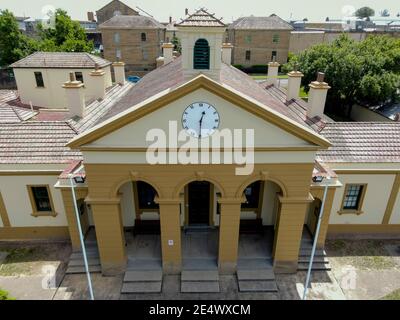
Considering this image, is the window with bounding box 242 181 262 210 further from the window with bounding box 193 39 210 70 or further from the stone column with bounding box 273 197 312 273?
the window with bounding box 193 39 210 70

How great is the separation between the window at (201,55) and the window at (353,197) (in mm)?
9663

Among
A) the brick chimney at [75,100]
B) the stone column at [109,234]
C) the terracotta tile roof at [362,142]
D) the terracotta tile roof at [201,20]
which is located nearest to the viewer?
the terracotta tile roof at [201,20]

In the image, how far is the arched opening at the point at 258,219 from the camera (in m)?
15.6

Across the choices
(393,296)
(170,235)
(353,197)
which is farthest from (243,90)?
(393,296)

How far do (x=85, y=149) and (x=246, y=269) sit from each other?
8.99 m

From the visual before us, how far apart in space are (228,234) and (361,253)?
7.55 meters

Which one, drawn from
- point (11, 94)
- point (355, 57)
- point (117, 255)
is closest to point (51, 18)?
Answer: point (11, 94)

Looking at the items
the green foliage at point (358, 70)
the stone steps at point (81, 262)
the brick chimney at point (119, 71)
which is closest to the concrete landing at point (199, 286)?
the stone steps at point (81, 262)

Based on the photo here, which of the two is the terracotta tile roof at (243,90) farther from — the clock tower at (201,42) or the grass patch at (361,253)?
the grass patch at (361,253)

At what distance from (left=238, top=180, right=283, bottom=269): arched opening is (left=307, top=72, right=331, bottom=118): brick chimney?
5.45 meters

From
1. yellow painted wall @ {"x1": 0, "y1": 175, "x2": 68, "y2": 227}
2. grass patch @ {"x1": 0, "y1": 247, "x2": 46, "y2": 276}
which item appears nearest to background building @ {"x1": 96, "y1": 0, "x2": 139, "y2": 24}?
yellow painted wall @ {"x1": 0, "y1": 175, "x2": 68, "y2": 227}

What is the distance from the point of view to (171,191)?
1284 centimetres

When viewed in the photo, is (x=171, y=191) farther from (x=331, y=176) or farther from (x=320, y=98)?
(x=320, y=98)

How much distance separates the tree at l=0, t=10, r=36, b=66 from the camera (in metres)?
42.2
